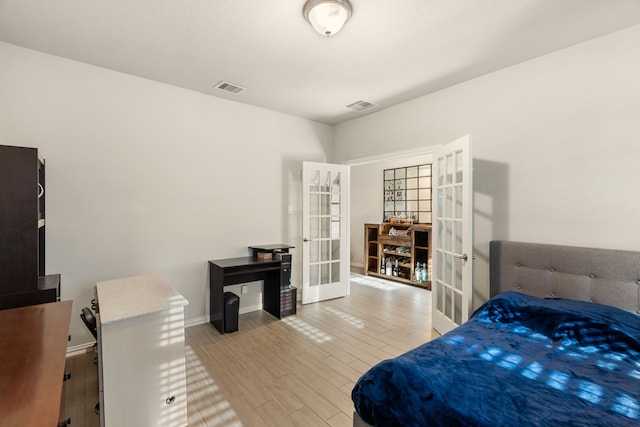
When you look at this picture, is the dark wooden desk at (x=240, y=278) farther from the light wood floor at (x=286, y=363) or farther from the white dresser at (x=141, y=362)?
the white dresser at (x=141, y=362)

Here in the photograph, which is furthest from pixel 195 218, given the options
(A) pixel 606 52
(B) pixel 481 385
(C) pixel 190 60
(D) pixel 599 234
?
(A) pixel 606 52

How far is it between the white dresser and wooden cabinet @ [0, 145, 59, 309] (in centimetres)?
57

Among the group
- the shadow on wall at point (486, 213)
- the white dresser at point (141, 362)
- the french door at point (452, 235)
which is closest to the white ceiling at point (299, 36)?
the french door at point (452, 235)

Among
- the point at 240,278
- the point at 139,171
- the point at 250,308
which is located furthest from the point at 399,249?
the point at 139,171

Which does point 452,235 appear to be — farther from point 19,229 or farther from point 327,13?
point 19,229

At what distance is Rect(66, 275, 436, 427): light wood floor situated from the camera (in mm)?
2000

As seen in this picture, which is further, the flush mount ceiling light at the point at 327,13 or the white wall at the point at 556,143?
the white wall at the point at 556,143

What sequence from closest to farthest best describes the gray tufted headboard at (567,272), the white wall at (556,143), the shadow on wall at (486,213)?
1. the gray tufted headboard at (567,272)
2. the white wall at (556,143)
3. the shadow on wall at (486,213)

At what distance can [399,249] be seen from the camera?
18.8ft

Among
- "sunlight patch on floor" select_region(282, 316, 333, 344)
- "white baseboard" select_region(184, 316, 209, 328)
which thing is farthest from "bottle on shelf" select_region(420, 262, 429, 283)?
"white baseboard" select_region(184, 316, 209, 328)

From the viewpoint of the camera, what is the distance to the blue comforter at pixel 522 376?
1.23 metres

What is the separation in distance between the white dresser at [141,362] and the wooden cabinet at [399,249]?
165 inches

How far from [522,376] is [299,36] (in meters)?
2.64

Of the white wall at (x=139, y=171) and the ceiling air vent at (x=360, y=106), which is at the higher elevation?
the ceiling air vent at (x=360, y=106)
